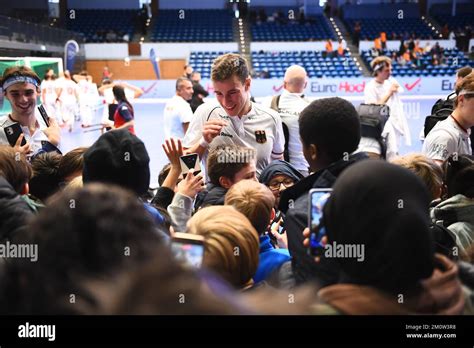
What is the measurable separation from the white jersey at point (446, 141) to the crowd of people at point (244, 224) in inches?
0.4

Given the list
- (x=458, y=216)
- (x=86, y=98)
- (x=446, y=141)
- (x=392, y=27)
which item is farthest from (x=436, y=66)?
(x=458, y=216)

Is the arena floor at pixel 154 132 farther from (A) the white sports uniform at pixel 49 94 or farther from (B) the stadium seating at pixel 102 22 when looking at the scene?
(B) the stadium seating at pixel 102 22

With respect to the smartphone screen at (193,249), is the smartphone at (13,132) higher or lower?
higher

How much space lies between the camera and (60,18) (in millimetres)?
28531

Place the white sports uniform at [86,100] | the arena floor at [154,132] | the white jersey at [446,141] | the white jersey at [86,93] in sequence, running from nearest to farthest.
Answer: the white jersey at [446,141]
the arena floor at [154,132]
the white sports uniform at [86,100]
the white jersey at [86,93]

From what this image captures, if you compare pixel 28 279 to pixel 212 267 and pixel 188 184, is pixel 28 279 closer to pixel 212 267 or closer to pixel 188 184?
pixel 212 267

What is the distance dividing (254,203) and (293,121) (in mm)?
2431

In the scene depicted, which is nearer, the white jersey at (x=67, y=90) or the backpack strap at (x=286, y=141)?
the backpack strap at (x=286, y=141)

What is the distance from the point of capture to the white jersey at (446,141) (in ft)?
10.4

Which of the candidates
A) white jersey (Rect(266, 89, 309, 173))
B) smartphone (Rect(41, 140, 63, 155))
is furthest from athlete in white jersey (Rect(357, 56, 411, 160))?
smartphone (Rect(41, 140, 63, 155))

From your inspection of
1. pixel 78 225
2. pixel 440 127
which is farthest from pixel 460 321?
pixel 440 127

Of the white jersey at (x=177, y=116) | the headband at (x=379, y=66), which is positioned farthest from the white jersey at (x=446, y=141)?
the headband at (x=379, y=66)

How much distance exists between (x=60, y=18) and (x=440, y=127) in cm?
2902

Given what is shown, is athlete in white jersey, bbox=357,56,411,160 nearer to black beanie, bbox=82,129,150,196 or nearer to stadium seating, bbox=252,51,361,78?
black beanie, bbox=82,129,150,196
